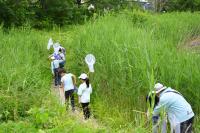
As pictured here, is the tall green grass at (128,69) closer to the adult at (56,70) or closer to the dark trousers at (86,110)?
the dark trousers at (86,110)

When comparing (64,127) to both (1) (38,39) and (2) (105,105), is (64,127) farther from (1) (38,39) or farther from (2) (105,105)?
(1) (38,39)

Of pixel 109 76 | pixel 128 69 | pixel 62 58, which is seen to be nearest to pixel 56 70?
pixel 62 58

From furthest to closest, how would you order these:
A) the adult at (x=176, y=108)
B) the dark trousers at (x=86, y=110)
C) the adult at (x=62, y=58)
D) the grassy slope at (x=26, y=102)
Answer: the adult at (x=62, y=58), the dark trousers at (x=86, y=110), the adult at (x=176, y=108), the grassy slope at (x=26, y=102)

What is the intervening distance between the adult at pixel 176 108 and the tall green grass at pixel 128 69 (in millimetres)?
450

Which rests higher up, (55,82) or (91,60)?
(91,60)

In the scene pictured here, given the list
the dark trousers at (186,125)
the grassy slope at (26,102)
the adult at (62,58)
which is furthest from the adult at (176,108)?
the adult at (62,58)

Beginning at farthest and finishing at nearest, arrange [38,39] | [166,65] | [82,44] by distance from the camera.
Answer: [38,39] → [82,44] → [166,65]

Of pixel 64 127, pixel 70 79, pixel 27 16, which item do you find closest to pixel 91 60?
pixel 70 79

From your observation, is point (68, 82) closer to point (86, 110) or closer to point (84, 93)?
point (84, 93)

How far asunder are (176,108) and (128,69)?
270 cm

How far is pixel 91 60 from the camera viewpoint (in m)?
9.38

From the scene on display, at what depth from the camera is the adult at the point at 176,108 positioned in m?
6.35

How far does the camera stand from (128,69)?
9023 mm

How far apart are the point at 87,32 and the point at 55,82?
1977 mm
